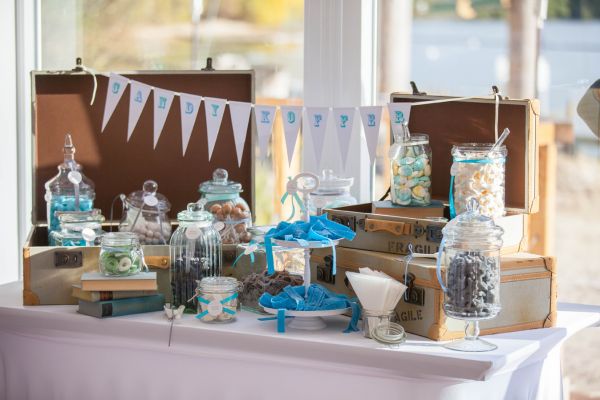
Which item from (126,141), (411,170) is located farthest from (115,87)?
(411,170)

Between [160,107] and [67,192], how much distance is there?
1.03 ft

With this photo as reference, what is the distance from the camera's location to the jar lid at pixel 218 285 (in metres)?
1.80

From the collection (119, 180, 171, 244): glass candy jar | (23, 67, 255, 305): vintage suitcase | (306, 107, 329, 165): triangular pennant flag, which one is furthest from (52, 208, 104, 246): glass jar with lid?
(306, 107, 329, 165): triangular pennant flag

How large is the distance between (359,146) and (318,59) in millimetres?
257

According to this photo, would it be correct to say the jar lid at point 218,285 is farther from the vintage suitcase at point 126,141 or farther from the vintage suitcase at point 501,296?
the vintage suitcase at point 126,141

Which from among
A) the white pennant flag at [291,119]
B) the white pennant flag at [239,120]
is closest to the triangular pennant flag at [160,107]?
the white pennant flag at [239,120]

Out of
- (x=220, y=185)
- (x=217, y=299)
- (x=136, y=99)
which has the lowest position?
(x=217, y=299)

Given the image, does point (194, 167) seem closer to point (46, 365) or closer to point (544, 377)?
point (46, 365)

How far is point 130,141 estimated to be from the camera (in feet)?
7.59

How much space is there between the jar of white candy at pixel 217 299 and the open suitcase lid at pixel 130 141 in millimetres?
472

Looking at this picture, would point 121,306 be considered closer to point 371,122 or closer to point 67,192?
point 67,192

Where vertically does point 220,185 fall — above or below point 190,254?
above

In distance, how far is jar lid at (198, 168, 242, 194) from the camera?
210 centimetres

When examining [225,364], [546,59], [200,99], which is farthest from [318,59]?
[225,364]
